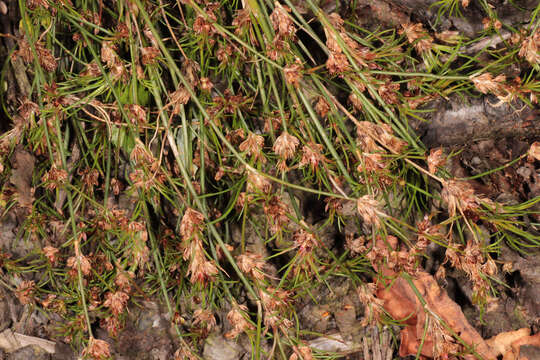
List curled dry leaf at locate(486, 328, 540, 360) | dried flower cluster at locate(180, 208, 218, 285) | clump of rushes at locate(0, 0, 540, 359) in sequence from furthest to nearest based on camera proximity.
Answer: curled dry leaf at locate(486, 328, 540, 360) < clump of rushes at locate(0, 0, 540, 359) < dried flower cluster at locate(180, 208, 218, 285)

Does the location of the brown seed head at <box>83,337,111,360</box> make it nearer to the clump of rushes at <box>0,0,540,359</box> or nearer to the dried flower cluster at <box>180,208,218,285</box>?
the clump of rushes at <box>0,0,540,359</box>

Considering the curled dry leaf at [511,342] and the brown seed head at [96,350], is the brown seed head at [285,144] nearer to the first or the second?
the brown seed head at [96,350]

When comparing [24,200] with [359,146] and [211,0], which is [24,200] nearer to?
[211,0]

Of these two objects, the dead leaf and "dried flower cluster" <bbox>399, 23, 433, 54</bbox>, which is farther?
the dead leaf

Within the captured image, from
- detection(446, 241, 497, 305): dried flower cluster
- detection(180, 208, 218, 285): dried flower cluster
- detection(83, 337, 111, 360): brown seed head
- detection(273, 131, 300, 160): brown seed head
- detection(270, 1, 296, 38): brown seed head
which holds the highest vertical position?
detection(270, 1, 296, 38): brown seed head

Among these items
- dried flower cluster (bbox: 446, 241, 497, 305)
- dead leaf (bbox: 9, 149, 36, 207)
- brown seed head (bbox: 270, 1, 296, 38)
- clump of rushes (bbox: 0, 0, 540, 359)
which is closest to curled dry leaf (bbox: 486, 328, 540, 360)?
clump of rushes (bbox: 0, 0, 540, 359)

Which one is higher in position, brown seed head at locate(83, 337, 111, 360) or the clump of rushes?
the clump of rushes

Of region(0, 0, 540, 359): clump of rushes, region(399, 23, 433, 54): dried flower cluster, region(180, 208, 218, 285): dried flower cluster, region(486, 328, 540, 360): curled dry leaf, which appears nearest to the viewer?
region(180, 208, 218, 285): dried flower cluster

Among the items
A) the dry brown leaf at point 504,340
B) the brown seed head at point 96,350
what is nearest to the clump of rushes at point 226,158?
the brown seed head at point 96,350
